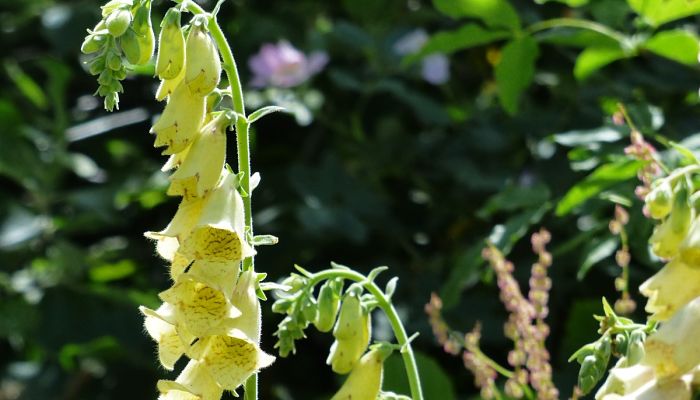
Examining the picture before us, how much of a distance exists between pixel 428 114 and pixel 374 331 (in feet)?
1.42

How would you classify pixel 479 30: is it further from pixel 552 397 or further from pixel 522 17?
pixel 552 397

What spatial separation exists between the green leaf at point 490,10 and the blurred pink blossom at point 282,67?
614 mm

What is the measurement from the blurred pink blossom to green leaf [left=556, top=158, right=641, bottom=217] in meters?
0.85

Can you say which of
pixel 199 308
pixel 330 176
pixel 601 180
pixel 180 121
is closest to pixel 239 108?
pixel 180 121

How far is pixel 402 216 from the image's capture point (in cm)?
228

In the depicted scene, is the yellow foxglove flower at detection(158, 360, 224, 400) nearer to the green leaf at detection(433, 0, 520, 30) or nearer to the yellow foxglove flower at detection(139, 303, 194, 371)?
the yellow foxglove flower at detection(139, 303, 194, 371)

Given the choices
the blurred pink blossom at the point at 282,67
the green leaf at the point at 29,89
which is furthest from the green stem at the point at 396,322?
the green leaf at the point at 29,89

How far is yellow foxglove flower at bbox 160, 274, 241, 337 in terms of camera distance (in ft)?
2.96

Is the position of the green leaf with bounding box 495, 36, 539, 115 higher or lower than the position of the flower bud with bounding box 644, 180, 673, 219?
lower

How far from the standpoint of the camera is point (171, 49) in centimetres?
92

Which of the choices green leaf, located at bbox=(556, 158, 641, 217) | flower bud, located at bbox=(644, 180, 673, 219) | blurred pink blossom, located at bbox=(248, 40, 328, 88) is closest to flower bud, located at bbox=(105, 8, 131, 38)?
flower bud, located at bbox=(644, 180, 673, 219)

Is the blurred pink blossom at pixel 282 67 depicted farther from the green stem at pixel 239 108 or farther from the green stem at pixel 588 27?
the green stem at pixel 239 108

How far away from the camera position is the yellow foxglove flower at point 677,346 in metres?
0.75

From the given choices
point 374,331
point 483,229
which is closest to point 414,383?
point 374,331
